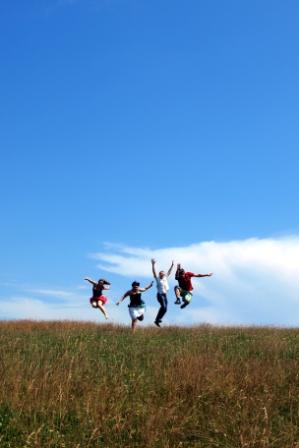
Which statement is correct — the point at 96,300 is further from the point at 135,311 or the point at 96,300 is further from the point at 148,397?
the point at 148,397

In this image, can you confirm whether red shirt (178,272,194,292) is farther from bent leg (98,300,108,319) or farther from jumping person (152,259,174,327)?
bent leg (98,300,108,319)

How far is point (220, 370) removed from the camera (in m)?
11.5

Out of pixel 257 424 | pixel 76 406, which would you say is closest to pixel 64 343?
pixel 76 406

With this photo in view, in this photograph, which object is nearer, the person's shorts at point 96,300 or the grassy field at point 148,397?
the grassy field at point 148,397

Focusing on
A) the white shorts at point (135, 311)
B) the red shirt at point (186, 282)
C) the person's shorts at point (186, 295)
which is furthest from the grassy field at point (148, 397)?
the red shirt at point (186, 282)

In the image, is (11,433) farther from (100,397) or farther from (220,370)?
(220,370)

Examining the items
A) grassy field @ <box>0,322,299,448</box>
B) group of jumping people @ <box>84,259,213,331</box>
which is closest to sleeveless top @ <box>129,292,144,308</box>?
group of jumping people @ <box>84,259,213,331</box>

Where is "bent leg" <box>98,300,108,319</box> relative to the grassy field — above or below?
above

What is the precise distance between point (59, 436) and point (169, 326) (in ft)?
43.0

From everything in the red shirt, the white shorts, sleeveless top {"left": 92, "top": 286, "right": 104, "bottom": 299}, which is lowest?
the white shorts

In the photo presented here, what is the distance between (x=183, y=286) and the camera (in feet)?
76.0

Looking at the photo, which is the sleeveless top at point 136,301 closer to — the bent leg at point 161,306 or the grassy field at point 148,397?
the bent leg at point 161,306

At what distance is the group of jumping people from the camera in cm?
2066

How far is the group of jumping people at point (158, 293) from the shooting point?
67.8 ft
